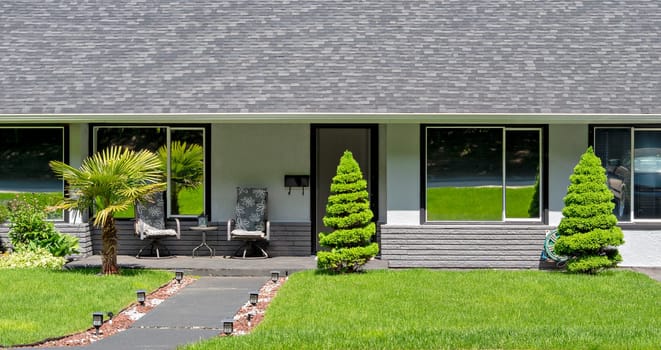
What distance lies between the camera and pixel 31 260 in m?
14.5

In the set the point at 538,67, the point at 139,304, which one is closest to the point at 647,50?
the point at 538,67

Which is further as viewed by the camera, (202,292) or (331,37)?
(331,37)

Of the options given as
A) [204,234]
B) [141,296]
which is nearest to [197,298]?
[141,296]

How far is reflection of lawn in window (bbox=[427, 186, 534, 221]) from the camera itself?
1523cm

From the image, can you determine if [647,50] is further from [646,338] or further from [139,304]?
[139,304]

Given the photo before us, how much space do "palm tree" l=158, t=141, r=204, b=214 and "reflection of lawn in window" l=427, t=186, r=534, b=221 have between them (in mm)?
3984

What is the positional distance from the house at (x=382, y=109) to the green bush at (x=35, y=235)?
589 mm

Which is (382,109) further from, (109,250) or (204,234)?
(109,250)

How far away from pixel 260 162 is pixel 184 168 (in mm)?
1306

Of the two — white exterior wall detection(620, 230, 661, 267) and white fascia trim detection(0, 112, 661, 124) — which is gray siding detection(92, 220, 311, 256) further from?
white exterior wall detection(620, 230, 661, 267)

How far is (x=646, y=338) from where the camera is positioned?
29.9ft

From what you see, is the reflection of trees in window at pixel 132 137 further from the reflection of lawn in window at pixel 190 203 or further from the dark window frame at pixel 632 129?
the dark window frame at pixel 632 129

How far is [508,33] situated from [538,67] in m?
1.25

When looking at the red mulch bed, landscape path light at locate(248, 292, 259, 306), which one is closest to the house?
the red mulch bed
